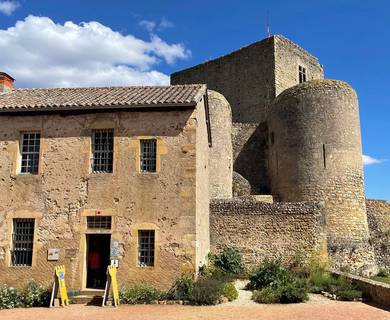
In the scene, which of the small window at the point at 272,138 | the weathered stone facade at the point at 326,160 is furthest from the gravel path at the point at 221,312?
the small window at the point at 272,138

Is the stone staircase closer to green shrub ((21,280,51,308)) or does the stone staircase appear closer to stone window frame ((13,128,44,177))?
green shrub ((21,280,51,308))

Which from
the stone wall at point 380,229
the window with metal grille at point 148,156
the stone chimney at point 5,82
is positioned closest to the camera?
the window with metal grille at point 148,156

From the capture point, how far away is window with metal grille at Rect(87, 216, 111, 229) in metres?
14.9

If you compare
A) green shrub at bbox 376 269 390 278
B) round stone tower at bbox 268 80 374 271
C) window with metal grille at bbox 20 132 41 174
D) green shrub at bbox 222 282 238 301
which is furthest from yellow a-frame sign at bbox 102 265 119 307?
green shrub at bbox 376 269 390 278

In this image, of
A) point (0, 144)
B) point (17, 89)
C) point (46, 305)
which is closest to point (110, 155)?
point (0, 144)

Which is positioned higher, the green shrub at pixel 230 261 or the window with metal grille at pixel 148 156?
the window with metal grille at pixel 148 156

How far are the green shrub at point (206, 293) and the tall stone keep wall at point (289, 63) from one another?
21.5 m

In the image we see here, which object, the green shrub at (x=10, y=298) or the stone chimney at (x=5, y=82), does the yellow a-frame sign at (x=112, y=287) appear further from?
the stone chimney at (x=5, y=82)

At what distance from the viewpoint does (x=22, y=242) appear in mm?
15117

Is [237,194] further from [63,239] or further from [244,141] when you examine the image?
[63,239]

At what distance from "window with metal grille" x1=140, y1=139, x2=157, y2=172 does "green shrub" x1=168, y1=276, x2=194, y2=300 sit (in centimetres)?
383

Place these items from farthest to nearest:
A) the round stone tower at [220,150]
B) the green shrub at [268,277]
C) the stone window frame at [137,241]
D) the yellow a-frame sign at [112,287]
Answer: the round stone tower at [220,150] < the green shrub at [268,277] < the stone window frame at [137,241] < the yellow a-frame sign at [112,287]

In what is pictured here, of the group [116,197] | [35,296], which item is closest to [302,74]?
[116,197]

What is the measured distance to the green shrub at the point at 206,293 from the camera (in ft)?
43.1
